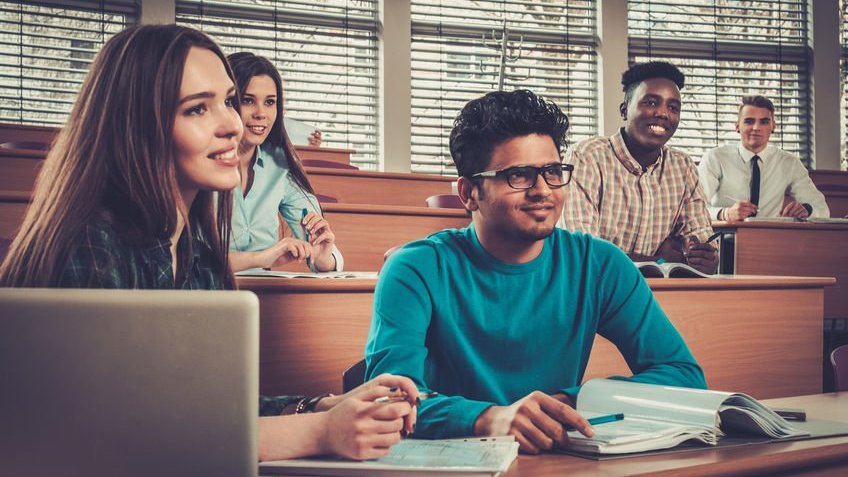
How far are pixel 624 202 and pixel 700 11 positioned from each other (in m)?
4.66

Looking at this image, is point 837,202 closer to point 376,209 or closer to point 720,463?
point 376,209

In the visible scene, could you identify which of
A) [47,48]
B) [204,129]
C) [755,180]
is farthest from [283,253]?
[47,48]

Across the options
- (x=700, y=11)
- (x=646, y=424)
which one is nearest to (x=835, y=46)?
(x=700, y=11)

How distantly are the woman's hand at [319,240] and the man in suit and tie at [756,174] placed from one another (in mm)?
3271

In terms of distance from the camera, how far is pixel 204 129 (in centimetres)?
111

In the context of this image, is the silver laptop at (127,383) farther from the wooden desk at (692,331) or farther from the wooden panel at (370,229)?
the wooden panel at (370,229)

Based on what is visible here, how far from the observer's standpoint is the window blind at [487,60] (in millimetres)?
6594

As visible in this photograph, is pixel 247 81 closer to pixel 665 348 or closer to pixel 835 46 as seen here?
pixel 665 348

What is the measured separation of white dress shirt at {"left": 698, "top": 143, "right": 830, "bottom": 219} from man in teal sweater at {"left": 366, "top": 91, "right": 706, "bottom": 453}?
3.78 m

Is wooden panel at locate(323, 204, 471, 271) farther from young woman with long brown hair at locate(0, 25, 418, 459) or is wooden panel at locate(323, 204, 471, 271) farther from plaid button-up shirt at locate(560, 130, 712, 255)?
young woman with long brown hair at locate(0, 25, 418, 459)

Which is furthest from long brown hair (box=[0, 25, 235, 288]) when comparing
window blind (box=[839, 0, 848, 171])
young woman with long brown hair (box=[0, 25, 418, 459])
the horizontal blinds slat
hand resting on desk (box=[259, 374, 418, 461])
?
window blind (box=[839, 0, 848, 171])

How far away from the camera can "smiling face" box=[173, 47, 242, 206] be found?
111 centimetres

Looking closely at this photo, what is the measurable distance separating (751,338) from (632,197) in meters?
0.88

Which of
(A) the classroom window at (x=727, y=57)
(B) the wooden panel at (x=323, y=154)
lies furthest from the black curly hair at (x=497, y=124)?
(A) the classroom window at (x=727, y=57)
